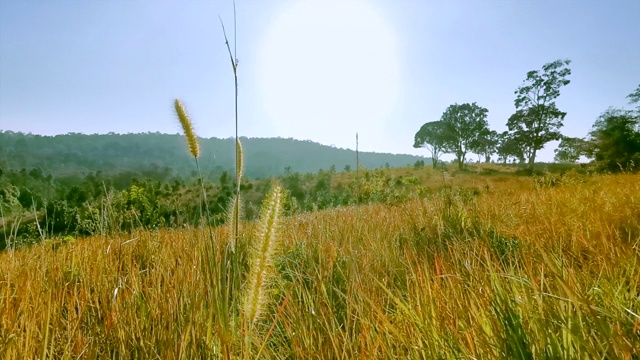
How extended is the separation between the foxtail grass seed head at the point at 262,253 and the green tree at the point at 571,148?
45.7 metres

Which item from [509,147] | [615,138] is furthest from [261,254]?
[509,147]

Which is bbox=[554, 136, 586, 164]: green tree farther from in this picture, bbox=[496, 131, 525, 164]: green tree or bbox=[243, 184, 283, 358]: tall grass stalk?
bbox=[243, 184, 283, 358]: tall grass stalk

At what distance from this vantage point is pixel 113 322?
1.42m

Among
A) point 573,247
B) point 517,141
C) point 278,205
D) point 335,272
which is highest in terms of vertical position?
point 517,141

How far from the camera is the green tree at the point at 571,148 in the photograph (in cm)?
3907

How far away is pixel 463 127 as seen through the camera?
6122 cm

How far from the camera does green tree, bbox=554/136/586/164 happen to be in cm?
3907

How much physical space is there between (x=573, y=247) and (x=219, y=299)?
81.7 inches

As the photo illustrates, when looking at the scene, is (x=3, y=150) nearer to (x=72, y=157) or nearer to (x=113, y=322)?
(x=72, y=157)

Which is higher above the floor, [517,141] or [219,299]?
[517,141]

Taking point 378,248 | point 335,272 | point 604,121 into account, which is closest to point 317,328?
point 335,272

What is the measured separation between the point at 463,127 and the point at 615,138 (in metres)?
29.3

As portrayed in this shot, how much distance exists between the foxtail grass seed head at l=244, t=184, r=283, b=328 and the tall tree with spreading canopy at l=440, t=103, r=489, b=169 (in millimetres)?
61971

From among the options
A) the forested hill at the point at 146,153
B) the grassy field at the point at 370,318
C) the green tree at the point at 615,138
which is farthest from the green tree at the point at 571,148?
the forested hill at the point at 146,153
